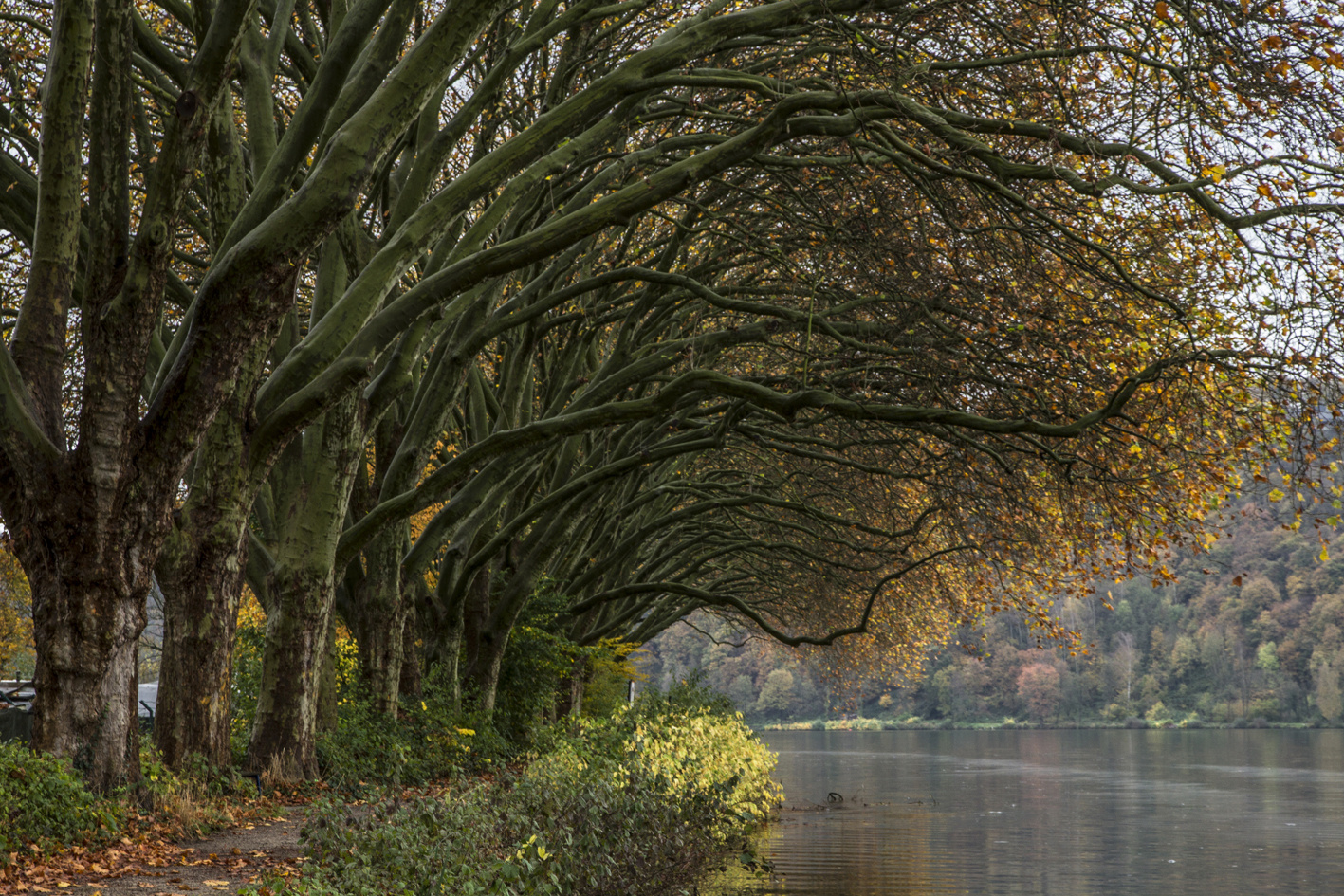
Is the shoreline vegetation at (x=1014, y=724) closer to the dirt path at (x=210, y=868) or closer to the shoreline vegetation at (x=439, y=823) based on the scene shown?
the shoreline vegetation at (x=439, y=823)

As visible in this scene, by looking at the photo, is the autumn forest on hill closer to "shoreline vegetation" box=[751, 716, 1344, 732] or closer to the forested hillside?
the forested hillside

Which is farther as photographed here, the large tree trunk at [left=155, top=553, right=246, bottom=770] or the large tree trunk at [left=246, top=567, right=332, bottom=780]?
the large tree trunk at [left=246, top=567, right=332, bottom=780]

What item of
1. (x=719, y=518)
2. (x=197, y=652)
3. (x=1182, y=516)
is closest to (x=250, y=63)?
(x=197, y=652)

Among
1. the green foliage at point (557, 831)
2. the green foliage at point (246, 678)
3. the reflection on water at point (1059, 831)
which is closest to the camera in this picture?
the green foliage at point (557, 831)

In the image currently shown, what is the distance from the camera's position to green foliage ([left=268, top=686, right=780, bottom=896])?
20.4 feet

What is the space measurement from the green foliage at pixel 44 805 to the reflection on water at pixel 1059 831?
254 inches

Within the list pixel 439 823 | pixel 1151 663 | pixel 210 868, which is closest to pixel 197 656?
pixel 210 868

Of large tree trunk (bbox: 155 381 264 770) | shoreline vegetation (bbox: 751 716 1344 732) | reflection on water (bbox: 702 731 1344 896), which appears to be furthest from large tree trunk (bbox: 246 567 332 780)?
shoreline vegetation (bbox: 751 716 1344 732)

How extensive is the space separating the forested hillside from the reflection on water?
1861 inches

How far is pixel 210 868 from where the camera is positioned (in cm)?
722

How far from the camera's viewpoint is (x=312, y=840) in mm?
6797

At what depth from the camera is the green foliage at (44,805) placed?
22.8 ft

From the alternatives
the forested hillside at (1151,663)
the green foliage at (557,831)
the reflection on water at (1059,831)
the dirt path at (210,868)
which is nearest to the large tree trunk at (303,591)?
the green foliage at (557,831)

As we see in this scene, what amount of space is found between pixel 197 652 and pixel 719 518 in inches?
811
